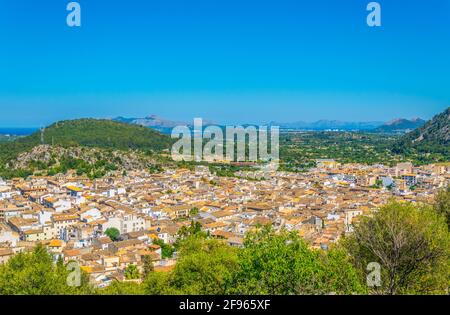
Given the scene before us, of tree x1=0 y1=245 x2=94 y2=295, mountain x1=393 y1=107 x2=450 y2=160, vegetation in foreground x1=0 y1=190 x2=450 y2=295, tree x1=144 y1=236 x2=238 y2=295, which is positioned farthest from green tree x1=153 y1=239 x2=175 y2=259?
mountain x1=393 y1=107 x2=450 y2=160

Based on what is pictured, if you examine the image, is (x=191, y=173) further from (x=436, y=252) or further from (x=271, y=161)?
(x=436, y=252)

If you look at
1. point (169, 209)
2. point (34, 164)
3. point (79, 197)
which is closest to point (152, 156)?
point (34, 164)

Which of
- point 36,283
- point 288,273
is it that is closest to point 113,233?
point 36,283

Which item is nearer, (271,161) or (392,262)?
(392,262)

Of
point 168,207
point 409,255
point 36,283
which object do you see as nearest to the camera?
point 36,283

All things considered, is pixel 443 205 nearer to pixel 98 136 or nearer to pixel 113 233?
pixel 113 233
